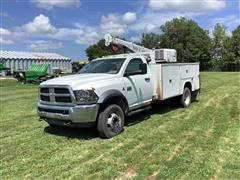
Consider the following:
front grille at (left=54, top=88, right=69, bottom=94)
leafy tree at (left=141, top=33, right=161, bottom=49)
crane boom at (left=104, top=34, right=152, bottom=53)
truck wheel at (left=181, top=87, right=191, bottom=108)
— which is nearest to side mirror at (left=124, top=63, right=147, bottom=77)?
front grille at (left=54, top=88, right=69, bottom=94)

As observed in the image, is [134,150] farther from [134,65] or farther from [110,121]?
[134,65]

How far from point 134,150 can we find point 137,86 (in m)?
2.46

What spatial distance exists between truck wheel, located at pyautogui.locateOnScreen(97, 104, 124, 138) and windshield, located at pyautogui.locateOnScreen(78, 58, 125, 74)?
3.57 ft

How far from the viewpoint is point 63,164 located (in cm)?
556

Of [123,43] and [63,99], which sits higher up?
[123,43]

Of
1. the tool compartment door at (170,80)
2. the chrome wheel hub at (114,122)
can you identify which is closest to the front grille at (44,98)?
the chrome wheel hub at (114,122)

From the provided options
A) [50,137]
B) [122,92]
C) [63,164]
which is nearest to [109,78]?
[122,92]

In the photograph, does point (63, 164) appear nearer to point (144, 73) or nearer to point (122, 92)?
point (122, 92)

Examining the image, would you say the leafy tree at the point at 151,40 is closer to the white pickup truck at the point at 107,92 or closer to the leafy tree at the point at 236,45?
the leafy tree at the point at 236,45

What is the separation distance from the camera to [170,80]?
9.71 m

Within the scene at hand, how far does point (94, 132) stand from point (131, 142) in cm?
135

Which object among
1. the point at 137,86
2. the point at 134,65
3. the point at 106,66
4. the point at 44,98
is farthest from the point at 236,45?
the point at 44,98

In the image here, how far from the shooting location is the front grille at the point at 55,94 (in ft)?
22.5

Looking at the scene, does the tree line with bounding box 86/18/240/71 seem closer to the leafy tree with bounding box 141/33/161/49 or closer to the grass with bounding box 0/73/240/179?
the leafy tree with bounding box 141/33/161/49
